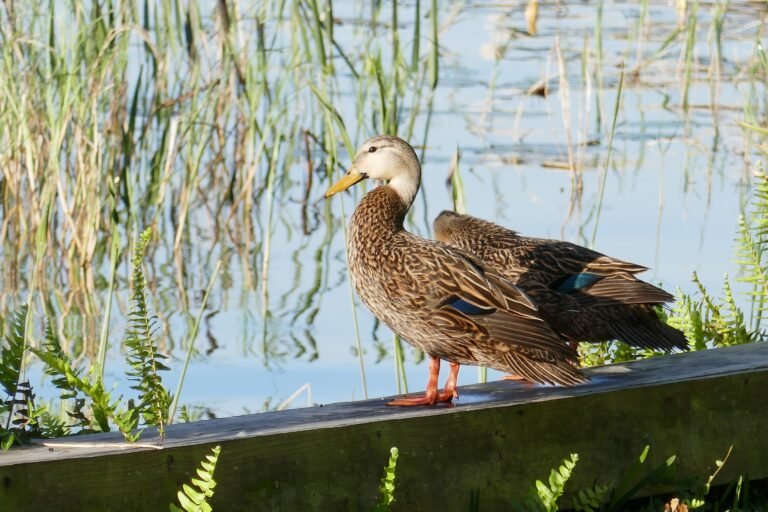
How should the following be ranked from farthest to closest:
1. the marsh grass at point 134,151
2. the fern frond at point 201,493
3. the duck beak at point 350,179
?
the marsh grass at point 134,151 < the duck beak at point 350,179 < the fern frond at point 201,493

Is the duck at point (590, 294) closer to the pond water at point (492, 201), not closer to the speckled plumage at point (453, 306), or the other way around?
the pond water at point (492, 201)

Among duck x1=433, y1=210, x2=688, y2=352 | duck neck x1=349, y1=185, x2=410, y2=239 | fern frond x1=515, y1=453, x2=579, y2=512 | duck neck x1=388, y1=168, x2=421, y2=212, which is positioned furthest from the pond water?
fern frond x1=515, y1=453, x2=579, y2=512

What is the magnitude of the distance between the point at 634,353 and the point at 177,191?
474cm

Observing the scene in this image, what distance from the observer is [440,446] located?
3512 mm

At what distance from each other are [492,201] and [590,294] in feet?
13.7

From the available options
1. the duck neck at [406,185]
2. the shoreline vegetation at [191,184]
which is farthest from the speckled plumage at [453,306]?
the shoreline vegetation at [191,184]

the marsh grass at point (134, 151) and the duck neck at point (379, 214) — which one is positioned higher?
the marsh grass at point (134, 151)

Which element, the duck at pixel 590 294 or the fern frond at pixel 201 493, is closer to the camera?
the fern frond at pixel 201 493

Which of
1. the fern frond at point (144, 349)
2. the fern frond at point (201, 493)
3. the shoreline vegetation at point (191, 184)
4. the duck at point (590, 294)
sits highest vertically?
the shoreline vegetation at point (191, 184)

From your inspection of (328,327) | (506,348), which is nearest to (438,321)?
(506,348)

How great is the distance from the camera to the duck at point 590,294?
16.9 ft

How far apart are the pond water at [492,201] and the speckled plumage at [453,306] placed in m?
1.38

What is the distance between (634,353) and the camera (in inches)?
222

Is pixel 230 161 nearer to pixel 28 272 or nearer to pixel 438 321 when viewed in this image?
pixel 28 272
